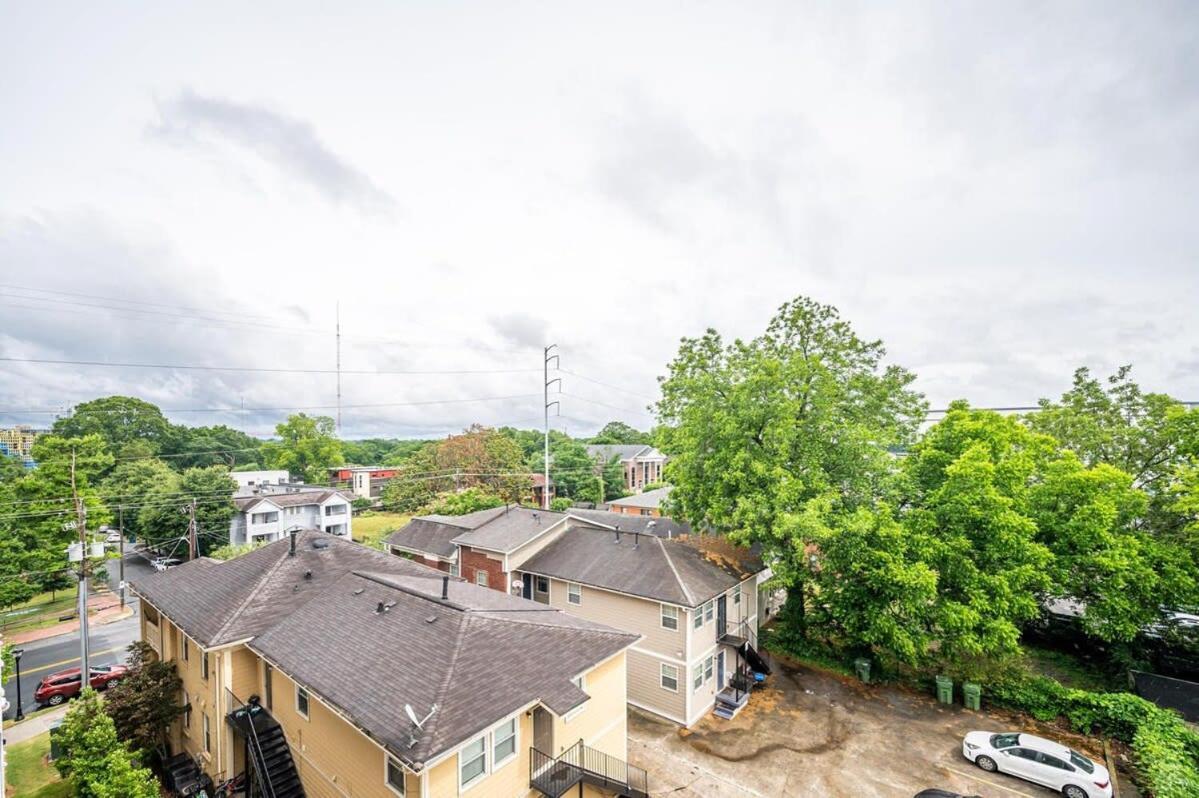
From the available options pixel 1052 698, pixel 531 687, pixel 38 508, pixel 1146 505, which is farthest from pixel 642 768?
pixel 38 508

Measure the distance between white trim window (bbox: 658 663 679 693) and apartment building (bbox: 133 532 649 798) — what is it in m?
4.10

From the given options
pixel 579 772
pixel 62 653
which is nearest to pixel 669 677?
pixel 579 772

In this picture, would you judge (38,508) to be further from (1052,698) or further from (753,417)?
(1052,698)

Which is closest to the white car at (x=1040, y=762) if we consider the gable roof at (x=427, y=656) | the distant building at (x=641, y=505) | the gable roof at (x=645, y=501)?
the gable roof at (x=427, y=656)

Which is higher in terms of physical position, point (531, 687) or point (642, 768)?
point (531, 687)

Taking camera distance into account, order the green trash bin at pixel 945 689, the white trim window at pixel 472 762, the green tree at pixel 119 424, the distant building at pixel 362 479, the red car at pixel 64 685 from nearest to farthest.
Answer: the white trim window at pixel 472 762 → the green trash bin at pixel 945 689 → the red car at pixel 64 685 → the green tree at pixel 119 424 → the distant building at pixel 362 479

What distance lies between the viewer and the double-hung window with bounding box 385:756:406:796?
9727 mm

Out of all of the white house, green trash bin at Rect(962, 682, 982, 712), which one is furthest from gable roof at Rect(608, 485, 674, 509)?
green trash bin at Rect(962, 682, 982, 712)

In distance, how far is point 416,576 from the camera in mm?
16859

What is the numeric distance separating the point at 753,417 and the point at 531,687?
46.0ft

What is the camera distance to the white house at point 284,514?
43969 mm

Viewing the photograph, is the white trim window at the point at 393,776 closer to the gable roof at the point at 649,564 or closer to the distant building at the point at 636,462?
the gable roof at the point at 649,564

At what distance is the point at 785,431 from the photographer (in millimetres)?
20219

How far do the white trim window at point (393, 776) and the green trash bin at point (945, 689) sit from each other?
Result: 64.2ft
